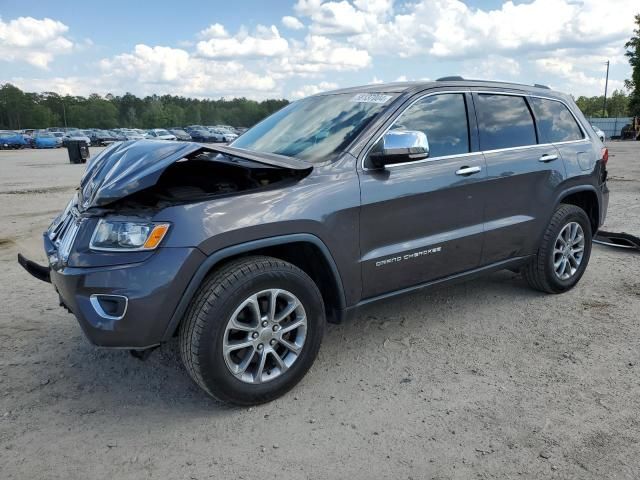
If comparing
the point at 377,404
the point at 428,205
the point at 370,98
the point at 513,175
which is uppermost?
the point at 370,98

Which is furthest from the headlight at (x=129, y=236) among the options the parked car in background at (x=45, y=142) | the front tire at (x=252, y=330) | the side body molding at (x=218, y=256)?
the parked car in background at (x=45, y=142)

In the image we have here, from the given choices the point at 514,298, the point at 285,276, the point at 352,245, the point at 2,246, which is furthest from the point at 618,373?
the point at 2,246

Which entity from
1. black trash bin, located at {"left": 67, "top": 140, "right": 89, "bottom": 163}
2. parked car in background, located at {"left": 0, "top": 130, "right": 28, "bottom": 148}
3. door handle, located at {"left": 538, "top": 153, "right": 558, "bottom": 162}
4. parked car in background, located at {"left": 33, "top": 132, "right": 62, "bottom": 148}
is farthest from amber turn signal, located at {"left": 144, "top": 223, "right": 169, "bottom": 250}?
parked car in background, located at {"left": 33, "top": 132, "right": 62, "bottom": 148}

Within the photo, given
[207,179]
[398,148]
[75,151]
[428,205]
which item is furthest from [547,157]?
[75,151]

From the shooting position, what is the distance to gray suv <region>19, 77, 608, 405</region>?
277 centimetres

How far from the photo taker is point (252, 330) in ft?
9.87

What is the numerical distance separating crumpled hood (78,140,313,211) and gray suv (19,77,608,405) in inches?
0.6

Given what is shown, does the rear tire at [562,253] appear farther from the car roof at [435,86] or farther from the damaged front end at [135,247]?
the damaged front end at [135,247]

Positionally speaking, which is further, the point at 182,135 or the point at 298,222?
the point at 182,135

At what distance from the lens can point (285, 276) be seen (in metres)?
3.02

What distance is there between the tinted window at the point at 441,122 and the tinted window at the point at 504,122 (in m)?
0.19

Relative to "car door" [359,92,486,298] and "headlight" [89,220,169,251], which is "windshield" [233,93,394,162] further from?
"headlight" [89,220,169,251]

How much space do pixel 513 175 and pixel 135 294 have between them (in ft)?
9.62

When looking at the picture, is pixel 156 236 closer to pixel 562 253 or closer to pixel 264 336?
pixel 264 336
